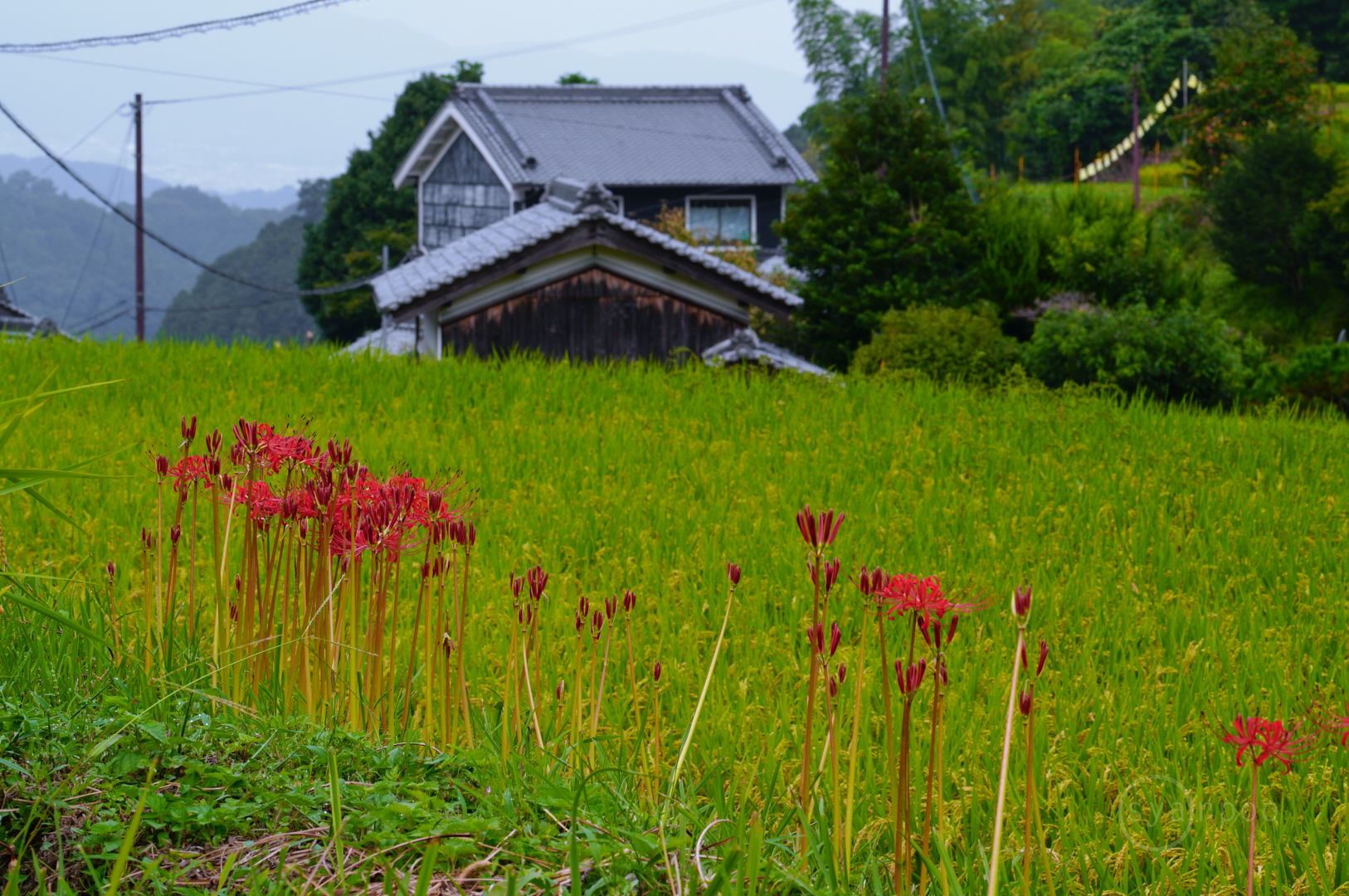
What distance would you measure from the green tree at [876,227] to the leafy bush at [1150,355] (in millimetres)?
2496

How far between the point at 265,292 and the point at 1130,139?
53863 millimetres

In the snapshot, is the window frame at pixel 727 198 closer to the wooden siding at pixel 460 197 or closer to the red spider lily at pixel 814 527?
the wooden siding at pixel 460 197

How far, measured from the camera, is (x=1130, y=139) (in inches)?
1710

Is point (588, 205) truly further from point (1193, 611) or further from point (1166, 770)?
point (1166, 770)

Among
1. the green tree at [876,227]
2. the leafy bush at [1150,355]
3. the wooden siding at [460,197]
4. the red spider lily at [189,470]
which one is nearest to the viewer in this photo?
the red spider lily at [189,470]

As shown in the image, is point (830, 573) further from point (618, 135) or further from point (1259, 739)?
point (618, 135)

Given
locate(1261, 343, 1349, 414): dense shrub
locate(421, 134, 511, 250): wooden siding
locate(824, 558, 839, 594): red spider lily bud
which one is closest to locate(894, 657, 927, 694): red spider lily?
locate(824, 558, 839, 594): red spider lily bud

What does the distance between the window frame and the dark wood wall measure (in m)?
15.6

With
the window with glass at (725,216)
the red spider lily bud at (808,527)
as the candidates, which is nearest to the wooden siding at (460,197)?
the window with glass at (725,216)

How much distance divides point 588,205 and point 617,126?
20212 mm

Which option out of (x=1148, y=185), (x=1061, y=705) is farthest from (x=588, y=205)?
(x=1148, y=185)

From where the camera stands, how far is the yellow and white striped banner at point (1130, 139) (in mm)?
40781

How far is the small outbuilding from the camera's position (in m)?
14.3

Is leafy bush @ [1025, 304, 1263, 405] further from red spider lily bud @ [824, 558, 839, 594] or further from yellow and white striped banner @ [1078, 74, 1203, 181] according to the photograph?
yellow and white striped banner @ [1078, 74, 1203, 181]
